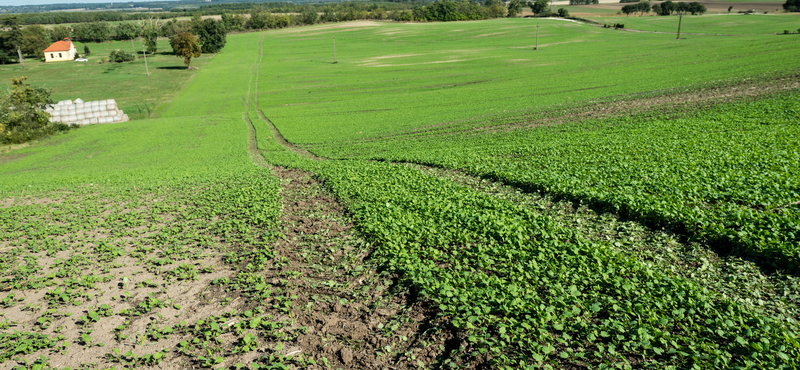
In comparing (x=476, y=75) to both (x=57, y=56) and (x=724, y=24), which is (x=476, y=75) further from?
(x=57, y=56)

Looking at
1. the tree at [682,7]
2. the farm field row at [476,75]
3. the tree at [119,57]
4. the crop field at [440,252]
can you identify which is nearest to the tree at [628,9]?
the tree at [682,7]

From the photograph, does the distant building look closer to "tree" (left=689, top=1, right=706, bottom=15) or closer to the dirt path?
the dirt path

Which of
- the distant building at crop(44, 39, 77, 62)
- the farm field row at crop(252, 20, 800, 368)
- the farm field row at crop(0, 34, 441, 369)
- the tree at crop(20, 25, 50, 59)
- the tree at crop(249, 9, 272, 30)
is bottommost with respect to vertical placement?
the farm field row at crop(0, 34, 441, 369)

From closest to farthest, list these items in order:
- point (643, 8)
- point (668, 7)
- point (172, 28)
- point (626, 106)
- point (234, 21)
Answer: point (626, 106)
point (668, 7)
point (643, 8)
point (172, 28)
point (234, 21)

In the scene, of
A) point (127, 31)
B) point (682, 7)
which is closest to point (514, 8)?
point (682, 7)

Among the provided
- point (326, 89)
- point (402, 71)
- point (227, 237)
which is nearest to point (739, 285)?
point (227, 237)

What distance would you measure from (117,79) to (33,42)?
217 feet

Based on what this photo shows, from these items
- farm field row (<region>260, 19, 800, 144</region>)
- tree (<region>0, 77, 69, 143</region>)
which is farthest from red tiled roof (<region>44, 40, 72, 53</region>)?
tree (<region>0, 77, 69, 143</region>)

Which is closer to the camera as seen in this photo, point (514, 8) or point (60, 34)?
point (60, 34)

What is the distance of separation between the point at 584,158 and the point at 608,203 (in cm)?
663

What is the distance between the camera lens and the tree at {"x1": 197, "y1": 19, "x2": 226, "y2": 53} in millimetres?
126287

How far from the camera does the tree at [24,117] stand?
49.0m

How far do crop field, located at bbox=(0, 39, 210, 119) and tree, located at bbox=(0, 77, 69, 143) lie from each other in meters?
12.1

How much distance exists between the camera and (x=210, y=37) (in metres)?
126
